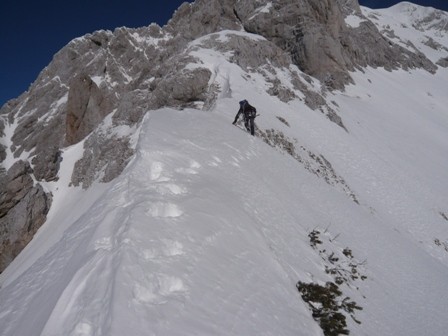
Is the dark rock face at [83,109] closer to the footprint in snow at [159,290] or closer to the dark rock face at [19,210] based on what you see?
the dark rock face at [19,210]

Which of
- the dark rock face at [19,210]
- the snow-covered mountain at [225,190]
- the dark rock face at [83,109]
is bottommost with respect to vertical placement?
the dark rock face at [19,210]

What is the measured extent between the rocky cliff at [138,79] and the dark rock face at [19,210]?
3.3 inches

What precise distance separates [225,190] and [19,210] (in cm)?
2836

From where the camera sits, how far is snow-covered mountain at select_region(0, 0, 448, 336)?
16.4ft

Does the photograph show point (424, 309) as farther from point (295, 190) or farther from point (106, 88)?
point (106, 88)

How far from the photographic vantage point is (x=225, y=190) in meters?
8.95

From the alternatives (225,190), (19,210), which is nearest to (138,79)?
(19,210)

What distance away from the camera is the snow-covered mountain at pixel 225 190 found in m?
5.00

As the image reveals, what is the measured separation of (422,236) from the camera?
19562 millimetres

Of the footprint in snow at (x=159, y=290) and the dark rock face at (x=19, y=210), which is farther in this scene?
the dark rock face at (x=19, y=210)

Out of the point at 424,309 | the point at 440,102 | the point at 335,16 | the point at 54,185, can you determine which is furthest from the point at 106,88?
the point at 440,102

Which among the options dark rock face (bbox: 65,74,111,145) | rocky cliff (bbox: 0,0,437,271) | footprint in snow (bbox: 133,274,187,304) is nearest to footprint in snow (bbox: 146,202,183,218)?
footprint in snow (bbox: 133,274,187,304)

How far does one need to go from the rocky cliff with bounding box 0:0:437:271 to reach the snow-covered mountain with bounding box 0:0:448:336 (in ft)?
0.81

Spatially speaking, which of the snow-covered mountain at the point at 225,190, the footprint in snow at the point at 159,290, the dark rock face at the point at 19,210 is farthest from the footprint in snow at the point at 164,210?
the dark rock face at the point at 19,210
